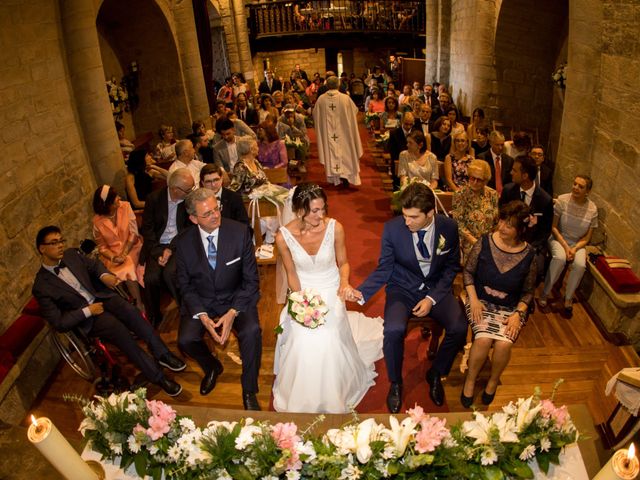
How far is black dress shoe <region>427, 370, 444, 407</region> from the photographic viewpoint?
370cm

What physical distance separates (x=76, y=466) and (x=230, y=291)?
2186 mm

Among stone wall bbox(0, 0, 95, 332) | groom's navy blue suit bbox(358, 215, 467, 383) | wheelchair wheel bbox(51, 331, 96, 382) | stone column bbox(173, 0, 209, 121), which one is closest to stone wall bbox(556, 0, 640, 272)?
groom's navy blue suit bbox(358, 215, 467, 383)

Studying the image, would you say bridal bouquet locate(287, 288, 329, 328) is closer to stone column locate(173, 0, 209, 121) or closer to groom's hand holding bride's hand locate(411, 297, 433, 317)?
groom's hand holding bride's hand locate(411, 297, 433, 317)

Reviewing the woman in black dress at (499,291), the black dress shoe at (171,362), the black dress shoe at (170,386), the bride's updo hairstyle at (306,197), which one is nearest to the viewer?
the woman in black dress at (499,291)

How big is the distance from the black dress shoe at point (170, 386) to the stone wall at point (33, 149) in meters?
1.52

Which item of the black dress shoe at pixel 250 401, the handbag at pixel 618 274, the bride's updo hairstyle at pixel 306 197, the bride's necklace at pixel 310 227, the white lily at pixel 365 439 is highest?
the bride's updo hairstyle at pixel 306 197

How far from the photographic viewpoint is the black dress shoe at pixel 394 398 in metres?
3.61

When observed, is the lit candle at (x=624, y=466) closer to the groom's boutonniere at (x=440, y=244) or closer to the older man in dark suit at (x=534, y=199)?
the groom's boutonniere at (x=440, y=244)

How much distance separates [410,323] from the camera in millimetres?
3803

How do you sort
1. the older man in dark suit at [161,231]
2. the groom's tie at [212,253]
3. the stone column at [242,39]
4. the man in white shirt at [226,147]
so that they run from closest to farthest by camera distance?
the groom's tie at [212,253], the older man in dark suit at [161,231], the man in white shirt at [226,147], the stone column at [242,39]

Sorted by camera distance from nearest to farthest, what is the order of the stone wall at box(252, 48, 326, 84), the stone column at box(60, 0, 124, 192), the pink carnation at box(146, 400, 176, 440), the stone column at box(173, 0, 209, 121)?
1. the pink carnation at box(146, 400, 176, 440)
2. the stone column at box(60, 0, 124, 192)
3. the stone column at box(173, 0, 209, 121)
4. the stone wall at box(252, 48, 326, 84)

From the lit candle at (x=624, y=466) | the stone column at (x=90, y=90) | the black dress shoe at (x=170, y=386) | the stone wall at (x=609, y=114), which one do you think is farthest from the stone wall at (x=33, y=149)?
the stone wall at (x=609, y=114)

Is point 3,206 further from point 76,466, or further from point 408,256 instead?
point 408,256

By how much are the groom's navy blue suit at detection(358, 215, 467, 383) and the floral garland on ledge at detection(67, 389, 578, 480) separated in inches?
54.4
